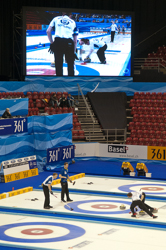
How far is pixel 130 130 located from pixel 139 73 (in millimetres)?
5282

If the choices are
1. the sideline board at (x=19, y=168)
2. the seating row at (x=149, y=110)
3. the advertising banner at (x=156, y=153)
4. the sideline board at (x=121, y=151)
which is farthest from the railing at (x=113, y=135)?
the sideline board at (x=19, y=168)

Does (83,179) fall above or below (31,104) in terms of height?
below

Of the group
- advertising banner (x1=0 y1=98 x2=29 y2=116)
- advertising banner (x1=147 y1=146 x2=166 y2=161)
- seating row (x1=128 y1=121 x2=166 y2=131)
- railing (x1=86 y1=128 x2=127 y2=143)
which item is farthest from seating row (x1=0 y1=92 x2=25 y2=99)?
advertising banner (x1=147 y1=146 x2=166 y2=161)

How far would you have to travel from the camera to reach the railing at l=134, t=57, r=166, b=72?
3358 centimetres

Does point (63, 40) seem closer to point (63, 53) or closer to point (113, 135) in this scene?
point (63, 53)

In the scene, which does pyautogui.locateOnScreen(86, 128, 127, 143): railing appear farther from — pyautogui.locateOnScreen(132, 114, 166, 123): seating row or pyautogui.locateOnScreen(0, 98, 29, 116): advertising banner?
pyautogui.locateOnScreen(0, 98, 29, 116): advertising banner

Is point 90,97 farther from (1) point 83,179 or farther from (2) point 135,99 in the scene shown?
(1) point 83,179

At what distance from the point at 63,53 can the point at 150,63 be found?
296 inches

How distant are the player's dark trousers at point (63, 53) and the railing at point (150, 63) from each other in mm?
5633

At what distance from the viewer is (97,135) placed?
1181 inches

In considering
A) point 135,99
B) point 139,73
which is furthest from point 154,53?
point 135,99

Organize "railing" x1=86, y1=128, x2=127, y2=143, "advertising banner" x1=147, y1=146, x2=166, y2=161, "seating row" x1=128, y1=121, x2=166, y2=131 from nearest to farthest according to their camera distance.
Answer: "advertising banner" x1=147, y1=146, x2=166, y2=161, "railing" x1=86, y1=128, x2=127, y2=143, "seating row" x1=128, y1=121, x2=166, y2=131

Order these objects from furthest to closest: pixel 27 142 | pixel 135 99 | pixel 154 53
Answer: pixel 154 53 < pixel 135 99 < pixel 27 142

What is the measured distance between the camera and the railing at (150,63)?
3358 cm
